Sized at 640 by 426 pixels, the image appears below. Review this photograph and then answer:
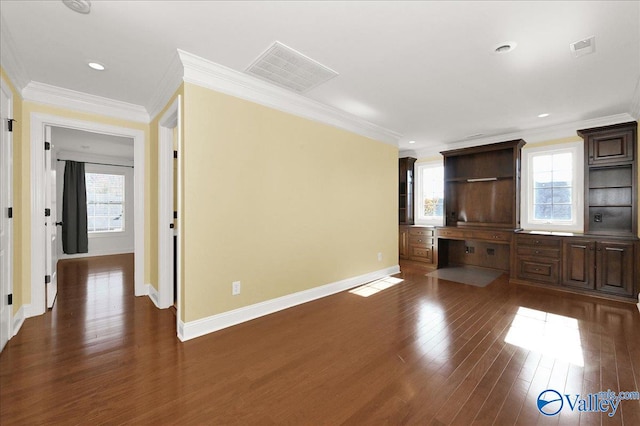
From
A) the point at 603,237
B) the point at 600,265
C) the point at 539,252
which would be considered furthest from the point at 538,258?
the point at 603,237

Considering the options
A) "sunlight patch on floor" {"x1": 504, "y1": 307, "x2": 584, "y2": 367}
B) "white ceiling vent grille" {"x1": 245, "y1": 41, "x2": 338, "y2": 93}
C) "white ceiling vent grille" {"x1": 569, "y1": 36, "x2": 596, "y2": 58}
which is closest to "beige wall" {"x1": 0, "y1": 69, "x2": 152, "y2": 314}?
"white ceiling vent grille" {"x1": 245, "y1": 41, "x2": 338, "y2": 93}

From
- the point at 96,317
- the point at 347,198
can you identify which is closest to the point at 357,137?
the point at 347,198

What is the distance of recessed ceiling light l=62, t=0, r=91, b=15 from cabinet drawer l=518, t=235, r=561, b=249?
18.6 feet

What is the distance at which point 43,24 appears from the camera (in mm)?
2010

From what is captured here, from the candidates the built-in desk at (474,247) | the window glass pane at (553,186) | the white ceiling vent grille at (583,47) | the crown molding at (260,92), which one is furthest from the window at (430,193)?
the white ceiling vent grille at (583,47)

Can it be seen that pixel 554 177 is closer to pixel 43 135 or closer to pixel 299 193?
pixel 299 193

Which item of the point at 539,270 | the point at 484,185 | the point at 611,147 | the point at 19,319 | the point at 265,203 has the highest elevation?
the point at 611,147

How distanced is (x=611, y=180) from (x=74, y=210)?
1046 cm

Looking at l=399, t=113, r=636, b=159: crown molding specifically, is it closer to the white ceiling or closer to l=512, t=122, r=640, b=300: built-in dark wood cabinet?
l=512, t=122, r=640, b=300: built-in dark wood cabinet

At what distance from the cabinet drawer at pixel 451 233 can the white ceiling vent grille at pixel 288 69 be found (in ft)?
12.4

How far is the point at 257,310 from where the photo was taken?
3.03 meters

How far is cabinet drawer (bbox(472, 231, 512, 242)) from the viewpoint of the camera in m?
4.55

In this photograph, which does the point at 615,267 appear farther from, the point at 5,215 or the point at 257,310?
the point at 5,215

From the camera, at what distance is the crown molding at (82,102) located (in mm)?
2994
